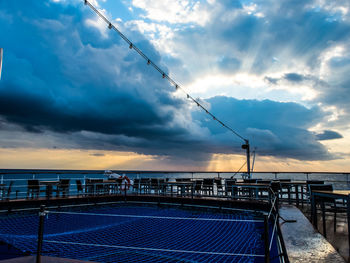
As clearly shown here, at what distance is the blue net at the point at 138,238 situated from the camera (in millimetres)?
4094

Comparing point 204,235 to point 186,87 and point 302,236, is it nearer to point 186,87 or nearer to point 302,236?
point 302,236

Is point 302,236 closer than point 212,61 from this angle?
Yes

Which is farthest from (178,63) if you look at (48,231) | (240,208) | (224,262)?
(224,262)

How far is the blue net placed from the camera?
409cm

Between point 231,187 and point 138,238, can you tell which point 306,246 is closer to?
point 138,238

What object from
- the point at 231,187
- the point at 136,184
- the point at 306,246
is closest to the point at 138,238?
the point at 306,246

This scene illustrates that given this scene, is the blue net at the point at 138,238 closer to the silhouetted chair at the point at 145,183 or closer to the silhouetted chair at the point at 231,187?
the silhouetted chair at the point at 231,187

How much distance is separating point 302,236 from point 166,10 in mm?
7576

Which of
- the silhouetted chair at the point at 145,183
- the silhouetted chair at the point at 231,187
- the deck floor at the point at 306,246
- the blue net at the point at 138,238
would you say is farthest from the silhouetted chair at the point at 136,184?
the deck floor at the point at 306,246

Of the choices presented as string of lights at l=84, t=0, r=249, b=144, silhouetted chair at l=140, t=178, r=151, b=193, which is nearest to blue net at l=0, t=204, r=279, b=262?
silhouetted chair at l=140, t=178, r=151, b=193

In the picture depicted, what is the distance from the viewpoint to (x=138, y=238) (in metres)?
5.22

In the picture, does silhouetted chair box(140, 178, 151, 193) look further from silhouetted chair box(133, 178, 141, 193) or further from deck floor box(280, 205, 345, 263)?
deck floor box(280, 205, 345, 263)

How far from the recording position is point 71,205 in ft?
30.8

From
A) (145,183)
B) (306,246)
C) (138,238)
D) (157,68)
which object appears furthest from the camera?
(145,183)
